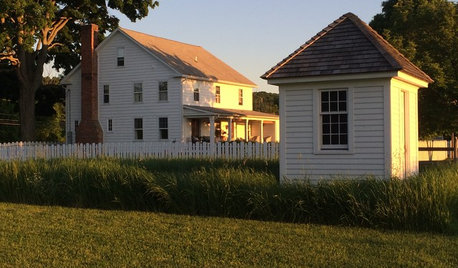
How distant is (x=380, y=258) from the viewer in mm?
6820

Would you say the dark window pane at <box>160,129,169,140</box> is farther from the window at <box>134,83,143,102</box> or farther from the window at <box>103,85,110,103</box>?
the window at <box>103,85,110,103</box>

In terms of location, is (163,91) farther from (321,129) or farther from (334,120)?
(334,120)

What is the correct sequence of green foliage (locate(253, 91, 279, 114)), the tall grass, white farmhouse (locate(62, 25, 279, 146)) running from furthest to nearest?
green foliage (locate(253, 91, 279, 114)) → white farmhouse (locate(62, 25, 279, 146)) → the tall grass

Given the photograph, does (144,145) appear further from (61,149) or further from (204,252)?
(204,252)

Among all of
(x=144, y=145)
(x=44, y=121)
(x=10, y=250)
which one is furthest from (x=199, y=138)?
(x=10, y=250)

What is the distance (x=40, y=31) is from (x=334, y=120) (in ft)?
84.8

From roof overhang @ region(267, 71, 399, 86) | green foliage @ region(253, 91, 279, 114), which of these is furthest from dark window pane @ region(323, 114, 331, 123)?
green foliage @ region(253, 91, 279, 114)

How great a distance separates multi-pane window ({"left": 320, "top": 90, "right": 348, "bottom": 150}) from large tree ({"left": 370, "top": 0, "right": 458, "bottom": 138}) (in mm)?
9994

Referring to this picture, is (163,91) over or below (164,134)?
over

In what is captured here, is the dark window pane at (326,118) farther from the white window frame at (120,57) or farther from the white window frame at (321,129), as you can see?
the white window frame at (120,57)

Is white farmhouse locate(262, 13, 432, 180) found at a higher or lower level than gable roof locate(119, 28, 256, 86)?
lower

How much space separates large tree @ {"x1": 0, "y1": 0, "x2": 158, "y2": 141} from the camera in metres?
30.0

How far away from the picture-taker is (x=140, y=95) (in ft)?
109

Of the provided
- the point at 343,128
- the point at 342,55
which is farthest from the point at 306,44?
the point at 343,128
